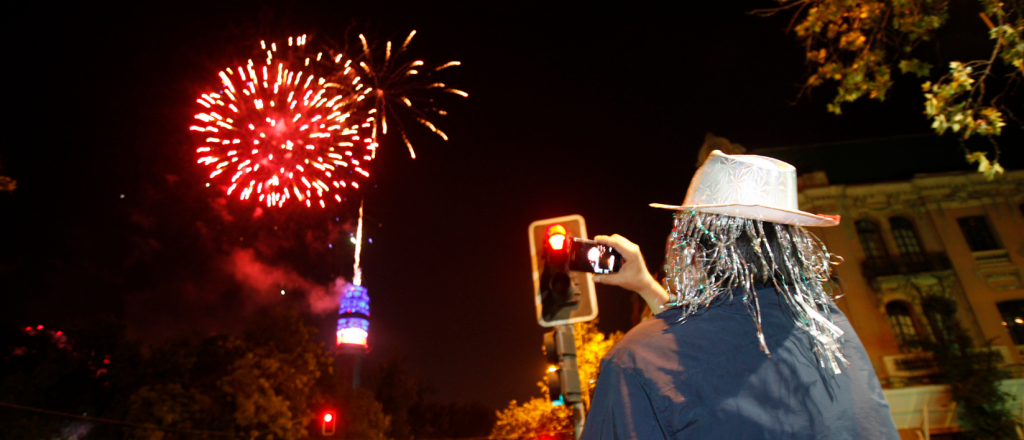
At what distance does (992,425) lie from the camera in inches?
541

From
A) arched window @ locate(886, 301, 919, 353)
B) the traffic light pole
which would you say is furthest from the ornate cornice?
the traffic light pole

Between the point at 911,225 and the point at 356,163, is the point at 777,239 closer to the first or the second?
the point at 356,163

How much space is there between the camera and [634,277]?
271cm

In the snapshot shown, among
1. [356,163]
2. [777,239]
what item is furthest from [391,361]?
[777,239]

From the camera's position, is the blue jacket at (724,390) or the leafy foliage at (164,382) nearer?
the blue jacket at (724,390)

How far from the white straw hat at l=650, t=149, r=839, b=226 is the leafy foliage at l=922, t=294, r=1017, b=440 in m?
18.1

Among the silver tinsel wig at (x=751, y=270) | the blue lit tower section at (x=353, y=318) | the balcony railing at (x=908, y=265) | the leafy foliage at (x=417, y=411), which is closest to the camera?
the silver tinsel wig at (x=751, y=270)

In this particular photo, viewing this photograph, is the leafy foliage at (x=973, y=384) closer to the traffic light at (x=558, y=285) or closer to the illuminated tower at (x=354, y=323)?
the traffic light at (x=558, y=285)

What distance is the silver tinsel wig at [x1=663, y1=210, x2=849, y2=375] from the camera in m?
1.62

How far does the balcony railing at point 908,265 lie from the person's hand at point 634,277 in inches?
780

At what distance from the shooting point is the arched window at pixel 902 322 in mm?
16781

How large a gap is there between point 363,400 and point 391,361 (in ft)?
51.4

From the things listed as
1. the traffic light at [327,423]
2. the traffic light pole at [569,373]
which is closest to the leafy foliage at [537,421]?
the traffic light at [327,423]

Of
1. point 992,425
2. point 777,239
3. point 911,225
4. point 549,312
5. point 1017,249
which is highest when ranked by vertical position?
point 911,225
